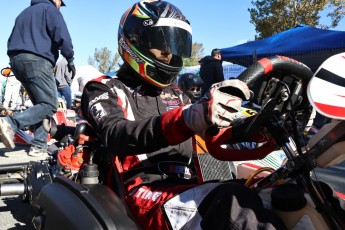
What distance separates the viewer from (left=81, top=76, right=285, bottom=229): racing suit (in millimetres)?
1126

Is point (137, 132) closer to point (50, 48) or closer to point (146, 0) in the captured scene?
point (146, 0)

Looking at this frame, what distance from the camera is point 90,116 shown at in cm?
161

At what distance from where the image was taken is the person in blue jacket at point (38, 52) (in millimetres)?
4137

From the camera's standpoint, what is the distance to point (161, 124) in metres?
1.25

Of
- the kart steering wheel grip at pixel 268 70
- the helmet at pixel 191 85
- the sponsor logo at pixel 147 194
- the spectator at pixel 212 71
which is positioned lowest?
the spectator at pixel 212 71

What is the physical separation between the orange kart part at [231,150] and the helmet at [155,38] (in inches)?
19.8

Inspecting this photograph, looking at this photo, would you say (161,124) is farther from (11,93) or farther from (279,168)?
(11,93)

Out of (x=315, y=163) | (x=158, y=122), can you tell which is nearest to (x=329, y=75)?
(x=315, y=163)

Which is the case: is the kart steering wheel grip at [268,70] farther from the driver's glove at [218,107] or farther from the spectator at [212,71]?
the spectator at [212,71]

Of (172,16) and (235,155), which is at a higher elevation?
(172,16)

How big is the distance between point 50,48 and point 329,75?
→ 391 cm

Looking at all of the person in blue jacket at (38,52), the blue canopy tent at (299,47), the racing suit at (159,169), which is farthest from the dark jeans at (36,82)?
the blue canopy tent at (299,47)

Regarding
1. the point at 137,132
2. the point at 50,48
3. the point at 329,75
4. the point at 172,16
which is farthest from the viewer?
the point at 50,48

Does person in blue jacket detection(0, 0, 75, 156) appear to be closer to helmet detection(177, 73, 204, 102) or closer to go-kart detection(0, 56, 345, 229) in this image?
helmet detection(177, 73, 204, 102)
